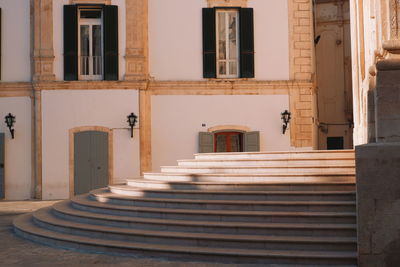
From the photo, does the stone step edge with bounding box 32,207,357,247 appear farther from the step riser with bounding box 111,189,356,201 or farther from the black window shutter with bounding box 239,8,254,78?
the black window shutter with bounding box 239,8,254,78

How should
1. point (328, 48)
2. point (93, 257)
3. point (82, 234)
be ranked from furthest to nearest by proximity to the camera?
point (328, 48) → point (82, 234) → point (93, 257)

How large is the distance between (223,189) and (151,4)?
→ 1089cm

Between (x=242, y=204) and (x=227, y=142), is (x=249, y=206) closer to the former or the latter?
(x=242, y=204)

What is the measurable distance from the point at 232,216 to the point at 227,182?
116 centimetres

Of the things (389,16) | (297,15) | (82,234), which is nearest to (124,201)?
(82,234)

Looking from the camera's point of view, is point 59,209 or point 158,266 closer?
point 158,266

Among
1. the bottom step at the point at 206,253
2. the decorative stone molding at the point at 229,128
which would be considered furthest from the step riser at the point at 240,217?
the decorative stone molding at the point at 229,128

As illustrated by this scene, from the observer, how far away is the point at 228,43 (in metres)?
18.5

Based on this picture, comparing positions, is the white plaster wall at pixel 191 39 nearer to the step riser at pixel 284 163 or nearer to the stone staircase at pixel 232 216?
the stone staircase at pixel 232 216

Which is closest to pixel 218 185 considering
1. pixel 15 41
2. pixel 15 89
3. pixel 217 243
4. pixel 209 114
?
pixel 217 243

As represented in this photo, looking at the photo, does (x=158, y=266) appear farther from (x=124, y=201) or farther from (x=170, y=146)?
(x=170, y=146)

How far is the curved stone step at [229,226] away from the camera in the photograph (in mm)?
7457

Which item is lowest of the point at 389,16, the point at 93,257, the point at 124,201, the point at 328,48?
the point at 93,257

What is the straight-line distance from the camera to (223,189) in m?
9.03
